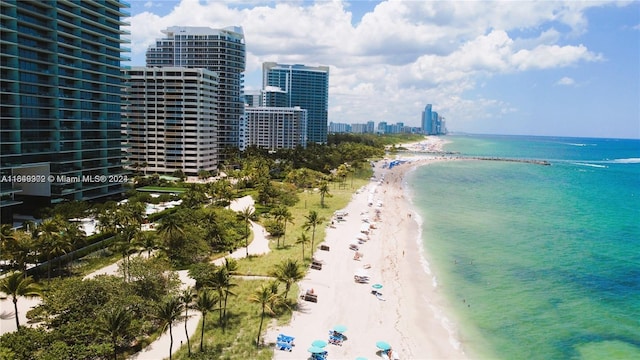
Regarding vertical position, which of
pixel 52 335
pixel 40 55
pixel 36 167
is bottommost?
pixel 52 335

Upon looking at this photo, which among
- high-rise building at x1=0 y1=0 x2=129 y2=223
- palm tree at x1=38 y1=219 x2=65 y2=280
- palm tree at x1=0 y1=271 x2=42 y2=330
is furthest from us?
high-rise building at x1=0 y1=0 x2=129 y2=223

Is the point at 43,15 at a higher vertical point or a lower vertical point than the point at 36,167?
higher

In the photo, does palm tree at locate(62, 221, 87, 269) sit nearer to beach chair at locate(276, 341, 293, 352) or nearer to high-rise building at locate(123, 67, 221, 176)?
beach chair at locate(276, 341, 293, 352)

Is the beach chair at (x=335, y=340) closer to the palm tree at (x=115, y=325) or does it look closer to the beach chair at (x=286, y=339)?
the beach chair at (x=286, y=339)

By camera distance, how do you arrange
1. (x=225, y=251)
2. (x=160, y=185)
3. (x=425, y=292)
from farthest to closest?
(x=160, y=185)
(x=225, y=251)
(x=425, y=292)

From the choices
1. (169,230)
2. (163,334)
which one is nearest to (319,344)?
(163,334)

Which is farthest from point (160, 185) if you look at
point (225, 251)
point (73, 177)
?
point (225, 251)

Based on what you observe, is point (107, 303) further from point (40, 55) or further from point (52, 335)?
point (40, 55)

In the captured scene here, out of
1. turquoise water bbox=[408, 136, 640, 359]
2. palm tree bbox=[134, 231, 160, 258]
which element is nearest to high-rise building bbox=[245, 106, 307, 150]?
turquoise water bbox=[408, 136, 640, 359]
